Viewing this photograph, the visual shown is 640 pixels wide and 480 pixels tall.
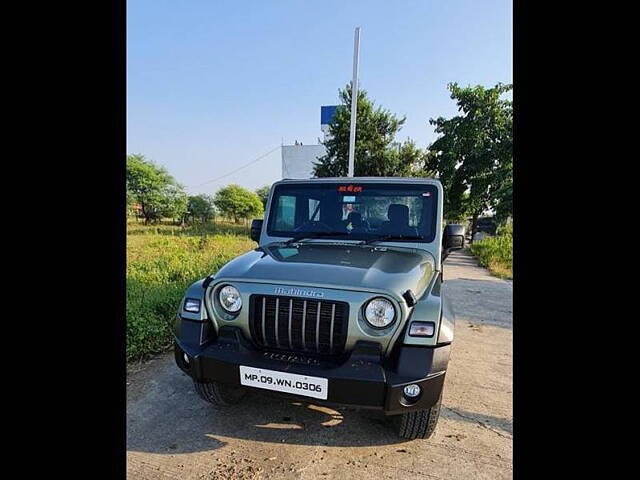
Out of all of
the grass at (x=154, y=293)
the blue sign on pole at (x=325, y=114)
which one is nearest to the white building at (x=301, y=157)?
the blue sign on pole at (x=325, y=114)

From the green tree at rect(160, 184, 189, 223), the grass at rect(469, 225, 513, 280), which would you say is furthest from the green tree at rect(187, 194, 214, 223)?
the grass at rect(469, 225, 513, 280)

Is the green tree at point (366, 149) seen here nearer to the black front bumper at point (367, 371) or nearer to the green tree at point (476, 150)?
the green tree at point (476, 150)

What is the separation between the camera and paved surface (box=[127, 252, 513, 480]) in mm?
2223

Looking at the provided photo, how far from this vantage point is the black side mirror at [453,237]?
3260 mm

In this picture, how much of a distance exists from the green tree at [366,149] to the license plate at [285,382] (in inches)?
784

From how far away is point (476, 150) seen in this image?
1772cm

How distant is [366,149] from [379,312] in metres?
20.8

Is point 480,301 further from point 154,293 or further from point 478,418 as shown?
point 154,293

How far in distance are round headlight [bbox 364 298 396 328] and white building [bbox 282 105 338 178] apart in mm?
26719
